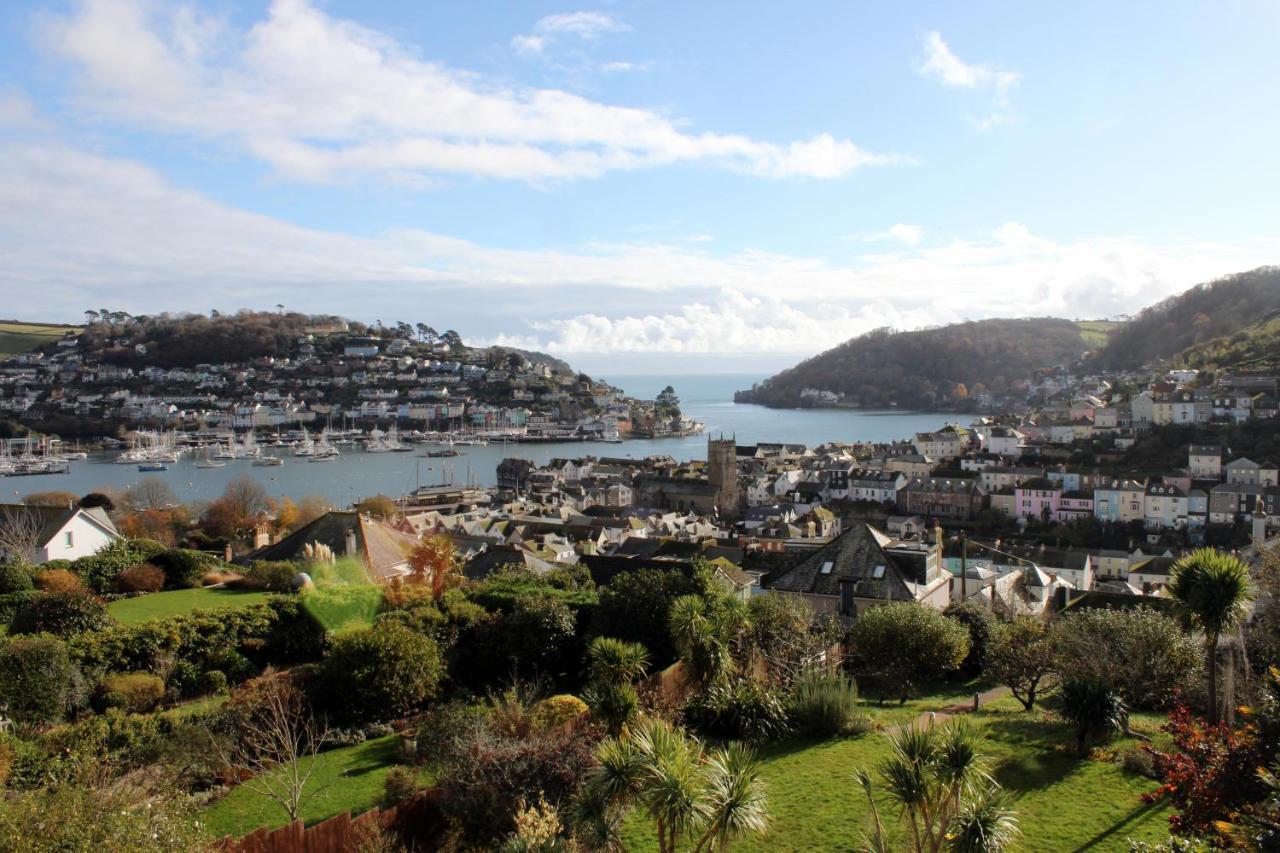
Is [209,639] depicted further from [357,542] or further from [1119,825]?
[1119,825]

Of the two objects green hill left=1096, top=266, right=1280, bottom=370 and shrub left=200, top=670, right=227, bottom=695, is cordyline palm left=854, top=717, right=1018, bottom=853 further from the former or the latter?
green hill left=1096, top=266, right=1280, bottom=370

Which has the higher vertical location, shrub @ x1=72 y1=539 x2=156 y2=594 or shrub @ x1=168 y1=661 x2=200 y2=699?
shrub @ x1=72 y1=539 x2=156 y2=594

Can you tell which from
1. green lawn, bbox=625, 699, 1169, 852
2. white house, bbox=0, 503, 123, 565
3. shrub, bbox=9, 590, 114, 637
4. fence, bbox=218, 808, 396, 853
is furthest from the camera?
white house, bbox=0, 503, 123, 565

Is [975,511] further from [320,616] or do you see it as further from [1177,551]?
[320,616]

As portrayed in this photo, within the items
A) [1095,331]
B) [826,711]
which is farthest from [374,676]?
[1095,331]

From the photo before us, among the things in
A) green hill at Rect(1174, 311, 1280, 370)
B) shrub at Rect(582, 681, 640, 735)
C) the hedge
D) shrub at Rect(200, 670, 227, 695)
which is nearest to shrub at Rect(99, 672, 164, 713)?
the hedge

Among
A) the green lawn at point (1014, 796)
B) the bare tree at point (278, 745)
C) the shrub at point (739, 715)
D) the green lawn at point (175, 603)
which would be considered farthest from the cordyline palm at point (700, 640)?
the green lawn at point (175, 603)

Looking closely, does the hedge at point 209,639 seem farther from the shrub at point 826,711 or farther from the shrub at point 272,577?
the shrub at point 826,711
